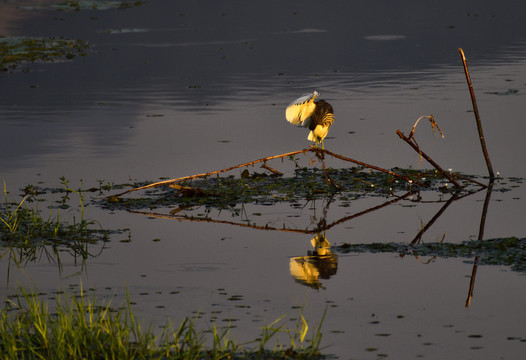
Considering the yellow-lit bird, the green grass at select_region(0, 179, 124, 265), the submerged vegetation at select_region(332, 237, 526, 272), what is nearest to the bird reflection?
the submerged vegetation at select_region(332, 237, 526, 272)

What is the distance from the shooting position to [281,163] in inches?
637

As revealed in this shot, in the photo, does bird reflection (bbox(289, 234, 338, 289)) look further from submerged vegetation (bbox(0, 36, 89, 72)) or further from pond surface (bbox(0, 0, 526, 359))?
submerged vegetation (bbox(0, 36, 89, 72))

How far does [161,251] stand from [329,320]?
10.4ft

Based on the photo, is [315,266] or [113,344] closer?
[113,344]

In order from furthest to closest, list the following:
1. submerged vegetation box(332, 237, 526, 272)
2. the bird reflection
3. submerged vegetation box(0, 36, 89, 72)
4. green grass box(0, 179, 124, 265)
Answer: submerged vegetation box(0, 36, 89, 72) → green grass box(0, 179, 124, 265) → submerged vegetation box(332, 237, 526, 272) → the bird reflection

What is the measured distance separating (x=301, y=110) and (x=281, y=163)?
36.0 inches

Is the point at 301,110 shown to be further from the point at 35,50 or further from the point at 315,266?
the point at 35,50

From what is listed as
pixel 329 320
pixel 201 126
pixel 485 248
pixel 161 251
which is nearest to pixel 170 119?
pixel 201 126

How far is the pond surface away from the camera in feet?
29.3

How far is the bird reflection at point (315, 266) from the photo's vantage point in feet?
32.7

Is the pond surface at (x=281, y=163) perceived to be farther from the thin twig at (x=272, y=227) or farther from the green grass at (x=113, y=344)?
the green grass at (x=113, y=344)

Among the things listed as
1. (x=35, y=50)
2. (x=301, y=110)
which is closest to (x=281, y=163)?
(x=301, y=110)

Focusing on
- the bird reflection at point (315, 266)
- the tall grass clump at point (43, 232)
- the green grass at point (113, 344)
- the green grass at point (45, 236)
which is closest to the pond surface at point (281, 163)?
the bird reflection at point (315, 266)

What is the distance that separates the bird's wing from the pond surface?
29.1 inches
